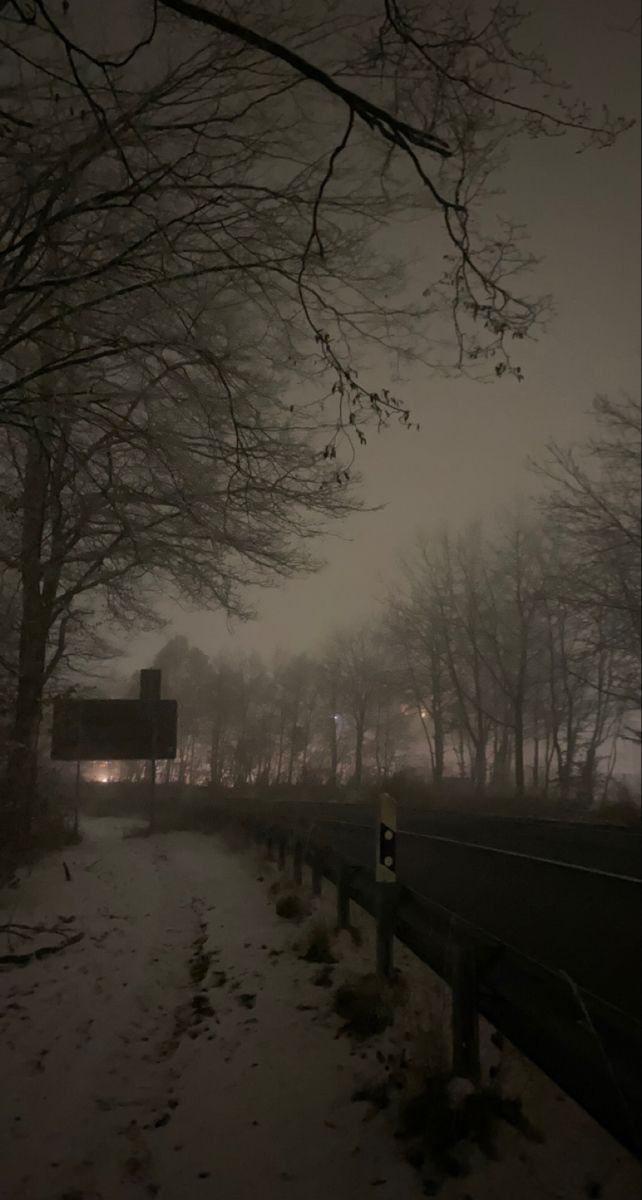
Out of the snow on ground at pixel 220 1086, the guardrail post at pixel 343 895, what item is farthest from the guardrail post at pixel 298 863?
the guardrail post at pixel 343 895

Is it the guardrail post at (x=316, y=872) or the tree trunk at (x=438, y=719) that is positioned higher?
the tree trunk at (x=438, y=719)

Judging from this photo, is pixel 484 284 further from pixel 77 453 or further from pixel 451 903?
pixel 451 903

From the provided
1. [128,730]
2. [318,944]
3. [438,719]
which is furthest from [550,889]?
[438,719]

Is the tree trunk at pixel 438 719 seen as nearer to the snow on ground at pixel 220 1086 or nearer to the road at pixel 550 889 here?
the road at pixel 550 889

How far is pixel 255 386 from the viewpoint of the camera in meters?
6.18

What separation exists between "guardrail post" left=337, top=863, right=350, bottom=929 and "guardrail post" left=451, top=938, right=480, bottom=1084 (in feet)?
9.14

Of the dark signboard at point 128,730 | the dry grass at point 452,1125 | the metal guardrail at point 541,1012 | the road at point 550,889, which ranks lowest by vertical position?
the dry grass at point 452,1125

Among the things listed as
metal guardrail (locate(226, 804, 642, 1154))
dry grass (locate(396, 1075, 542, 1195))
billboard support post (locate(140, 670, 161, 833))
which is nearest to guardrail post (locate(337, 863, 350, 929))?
metal guardrail (locate(226, 804, 642, 1154))

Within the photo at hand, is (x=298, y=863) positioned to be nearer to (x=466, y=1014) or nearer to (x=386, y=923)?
(x=386, y=923)

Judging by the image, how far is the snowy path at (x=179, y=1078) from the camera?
302cm

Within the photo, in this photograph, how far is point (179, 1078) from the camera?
3979 mm

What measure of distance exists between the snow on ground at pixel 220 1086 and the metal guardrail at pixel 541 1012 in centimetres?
29

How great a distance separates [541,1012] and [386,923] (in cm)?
203

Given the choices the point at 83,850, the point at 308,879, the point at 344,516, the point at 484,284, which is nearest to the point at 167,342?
the point at 484,284
